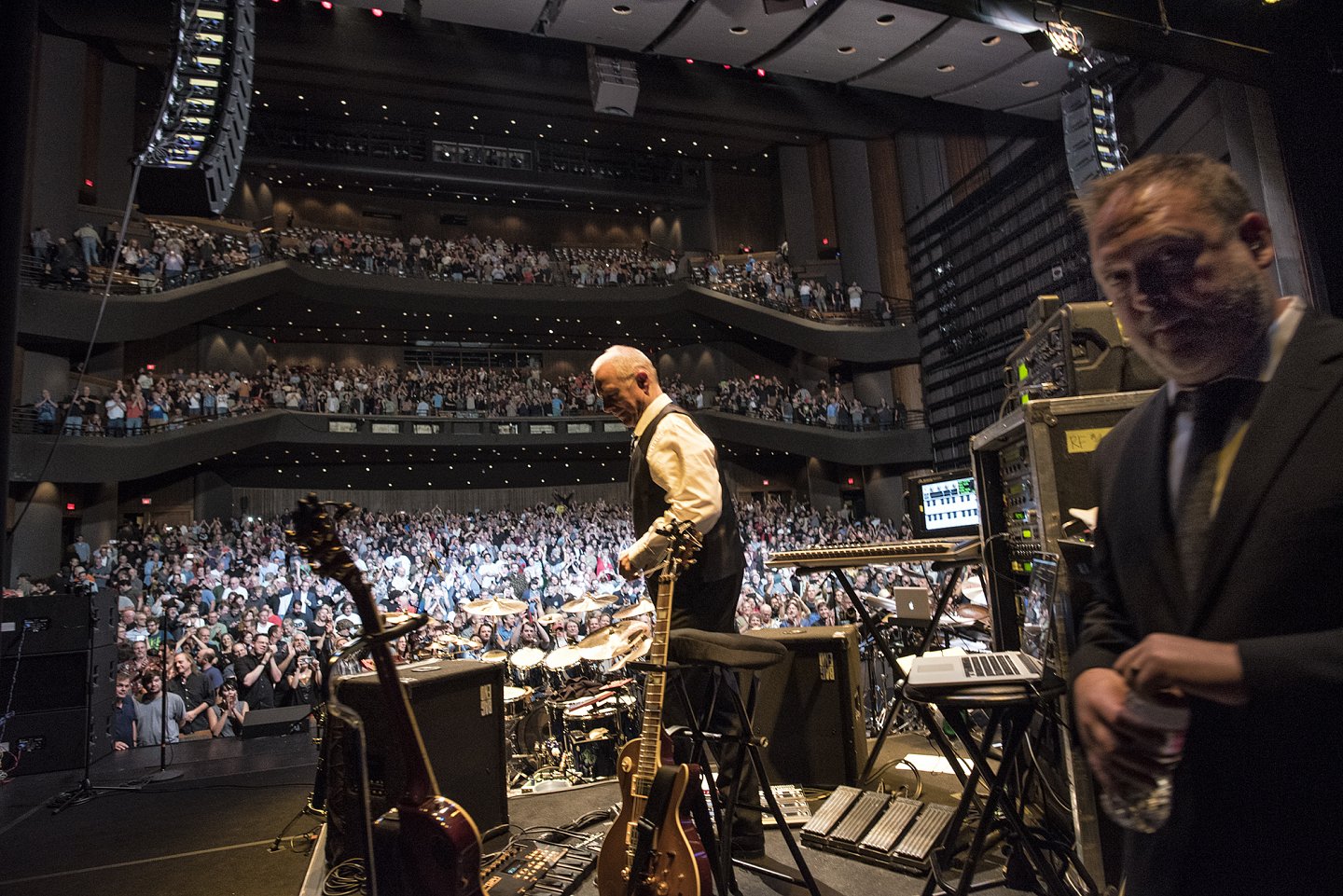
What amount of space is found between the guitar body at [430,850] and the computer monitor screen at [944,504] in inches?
126

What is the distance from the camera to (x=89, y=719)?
472 cm

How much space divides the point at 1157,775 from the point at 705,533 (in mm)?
1668

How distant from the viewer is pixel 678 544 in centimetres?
210

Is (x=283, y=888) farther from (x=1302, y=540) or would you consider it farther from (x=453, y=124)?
(x=453, y=124)

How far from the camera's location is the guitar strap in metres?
1.78

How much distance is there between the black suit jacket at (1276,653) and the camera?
24.3 inches

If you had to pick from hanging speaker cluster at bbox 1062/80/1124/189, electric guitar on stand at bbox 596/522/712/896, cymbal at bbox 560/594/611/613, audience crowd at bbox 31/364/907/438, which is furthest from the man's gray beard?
audience crowd at bbox 31/364/907/438

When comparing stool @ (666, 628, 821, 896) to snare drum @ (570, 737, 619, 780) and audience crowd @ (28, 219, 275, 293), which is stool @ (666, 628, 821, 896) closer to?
snare drum @ (570, 737, 619, 780)

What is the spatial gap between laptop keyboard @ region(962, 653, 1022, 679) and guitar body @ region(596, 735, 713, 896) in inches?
28.6

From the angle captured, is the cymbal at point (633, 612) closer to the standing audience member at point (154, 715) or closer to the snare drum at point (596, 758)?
the snare drum at point (596, 758)

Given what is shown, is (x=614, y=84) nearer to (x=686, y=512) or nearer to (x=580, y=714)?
(x=580, y=714)

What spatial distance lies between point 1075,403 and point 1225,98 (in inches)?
376

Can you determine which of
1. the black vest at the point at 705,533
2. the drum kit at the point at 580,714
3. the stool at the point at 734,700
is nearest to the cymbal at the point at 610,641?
the drum kit at the point at 580,714

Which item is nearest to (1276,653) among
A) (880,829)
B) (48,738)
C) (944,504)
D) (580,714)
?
(880,829)
